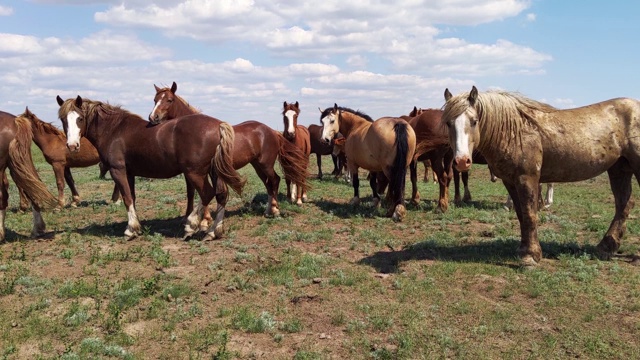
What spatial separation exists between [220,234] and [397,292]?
416 centimetres

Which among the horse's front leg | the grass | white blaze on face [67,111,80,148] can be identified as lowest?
the grass

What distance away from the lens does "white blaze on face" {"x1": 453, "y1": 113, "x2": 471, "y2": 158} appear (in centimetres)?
720

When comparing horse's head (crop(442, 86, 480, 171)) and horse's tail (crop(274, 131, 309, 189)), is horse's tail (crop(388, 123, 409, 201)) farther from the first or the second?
horse's head (crop(442, 86, 480, 171))

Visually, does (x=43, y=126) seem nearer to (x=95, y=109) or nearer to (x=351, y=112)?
(x=95, y=109)

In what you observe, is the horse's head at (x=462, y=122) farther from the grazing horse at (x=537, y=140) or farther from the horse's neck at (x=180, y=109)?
the horse's neck at (x=180, y=109)

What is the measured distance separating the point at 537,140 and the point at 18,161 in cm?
918

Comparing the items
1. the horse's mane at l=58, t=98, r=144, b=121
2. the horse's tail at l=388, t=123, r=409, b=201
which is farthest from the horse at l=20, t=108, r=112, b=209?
the horse's tail at l=388, t=123, r=409, b=201

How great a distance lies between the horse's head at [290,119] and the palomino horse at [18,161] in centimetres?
644

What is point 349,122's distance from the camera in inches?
564

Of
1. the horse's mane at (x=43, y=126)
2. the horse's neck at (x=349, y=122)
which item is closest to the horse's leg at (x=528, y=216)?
the horse's neck at (x=349, y=122)

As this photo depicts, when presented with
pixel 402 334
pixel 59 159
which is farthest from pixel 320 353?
pixel 59 159

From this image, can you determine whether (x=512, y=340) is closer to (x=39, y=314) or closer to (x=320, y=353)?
(x=320, y=353)

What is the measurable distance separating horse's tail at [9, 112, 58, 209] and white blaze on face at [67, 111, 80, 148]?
28.5 inches

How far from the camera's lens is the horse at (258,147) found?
1093cm
